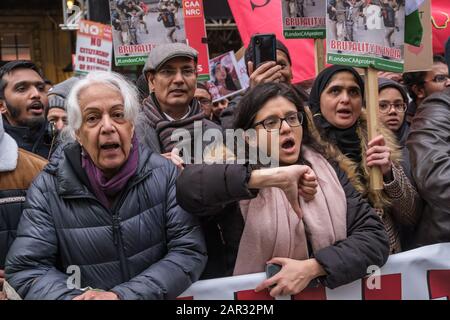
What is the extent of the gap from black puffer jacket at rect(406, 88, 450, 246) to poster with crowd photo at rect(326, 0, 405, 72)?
0.37 m

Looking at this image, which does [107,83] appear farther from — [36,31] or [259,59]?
[36,31]

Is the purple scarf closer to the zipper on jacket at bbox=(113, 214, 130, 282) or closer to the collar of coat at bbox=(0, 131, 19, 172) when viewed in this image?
the zipper on jacket at bbox=(113, 214, 130, 282)

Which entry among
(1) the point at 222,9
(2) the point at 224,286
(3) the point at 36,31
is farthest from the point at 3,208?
(3) the point at 36,31

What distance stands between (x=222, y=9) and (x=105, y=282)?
6312 millimetres

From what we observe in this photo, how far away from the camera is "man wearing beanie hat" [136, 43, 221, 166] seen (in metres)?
2.99

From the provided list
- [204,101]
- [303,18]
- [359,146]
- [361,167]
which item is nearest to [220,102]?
[204,101]

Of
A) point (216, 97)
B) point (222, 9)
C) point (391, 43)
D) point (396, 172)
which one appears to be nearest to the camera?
point (396, 172)

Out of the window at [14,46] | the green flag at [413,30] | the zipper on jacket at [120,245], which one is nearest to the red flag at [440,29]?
the green flag at [413,30]

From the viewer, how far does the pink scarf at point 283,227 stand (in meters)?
2.32

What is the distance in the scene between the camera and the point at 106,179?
233 cm

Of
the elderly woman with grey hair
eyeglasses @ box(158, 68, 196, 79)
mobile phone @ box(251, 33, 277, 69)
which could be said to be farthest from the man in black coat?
mobile phone @ box(251, 33, 277, 69)

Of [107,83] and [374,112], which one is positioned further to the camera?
[374,112]

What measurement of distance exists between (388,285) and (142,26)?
7.10ft

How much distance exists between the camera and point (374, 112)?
2.78 meters
